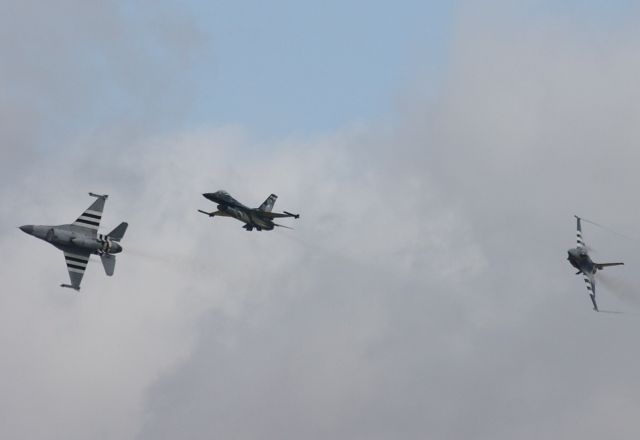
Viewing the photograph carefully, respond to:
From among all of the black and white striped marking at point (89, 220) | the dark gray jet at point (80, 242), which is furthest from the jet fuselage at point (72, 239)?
the black and white striped marking at point (89, 220)

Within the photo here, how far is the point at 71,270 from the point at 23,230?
295 inches

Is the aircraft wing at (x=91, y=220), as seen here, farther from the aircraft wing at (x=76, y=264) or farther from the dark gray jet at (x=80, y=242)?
the aircraft wing at (x=76, y=264)

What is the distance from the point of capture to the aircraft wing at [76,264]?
196 m

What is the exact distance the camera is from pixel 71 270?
643 ft

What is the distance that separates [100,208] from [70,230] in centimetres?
613

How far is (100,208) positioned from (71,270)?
29.6ft

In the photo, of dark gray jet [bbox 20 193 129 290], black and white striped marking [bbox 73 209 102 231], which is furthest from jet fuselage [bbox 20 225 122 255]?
black and white striped marking [bbox 73 209 102 231]

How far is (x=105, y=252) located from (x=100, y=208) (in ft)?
24.9

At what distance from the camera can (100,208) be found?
656 ft

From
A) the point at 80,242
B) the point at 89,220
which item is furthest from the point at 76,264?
the point at 89,220

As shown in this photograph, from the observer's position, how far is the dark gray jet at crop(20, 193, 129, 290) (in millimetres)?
194125

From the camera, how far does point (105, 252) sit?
639ft

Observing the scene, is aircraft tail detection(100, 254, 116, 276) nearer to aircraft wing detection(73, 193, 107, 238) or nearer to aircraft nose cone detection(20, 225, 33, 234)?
aircraft wing detection(73, 193, 107, 238)

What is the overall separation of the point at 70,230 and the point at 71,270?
4.88 meters
